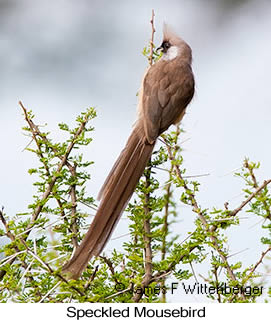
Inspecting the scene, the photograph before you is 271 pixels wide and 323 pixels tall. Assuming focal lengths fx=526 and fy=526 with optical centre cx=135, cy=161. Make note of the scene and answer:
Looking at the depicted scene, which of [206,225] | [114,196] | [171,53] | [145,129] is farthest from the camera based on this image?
[171,53]

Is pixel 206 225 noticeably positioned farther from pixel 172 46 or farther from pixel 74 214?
pixel 172 46

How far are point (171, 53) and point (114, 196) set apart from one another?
1.16 m

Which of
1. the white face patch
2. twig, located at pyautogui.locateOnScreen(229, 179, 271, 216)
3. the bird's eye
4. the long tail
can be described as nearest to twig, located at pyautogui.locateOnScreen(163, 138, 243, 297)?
twig, located at pyautogui.locateOnScreen(229, 179, 271, 216)

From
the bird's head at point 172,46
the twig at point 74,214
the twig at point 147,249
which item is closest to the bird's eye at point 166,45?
the bird's head at point 172,46

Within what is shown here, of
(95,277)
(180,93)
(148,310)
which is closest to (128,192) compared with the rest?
(95,277)

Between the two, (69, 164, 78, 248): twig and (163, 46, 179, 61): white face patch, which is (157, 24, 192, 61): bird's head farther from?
(69, 164, 78, 248): twig

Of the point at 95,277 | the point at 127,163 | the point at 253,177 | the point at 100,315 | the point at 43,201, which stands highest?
the point at 127,163

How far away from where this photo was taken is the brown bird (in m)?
1.56

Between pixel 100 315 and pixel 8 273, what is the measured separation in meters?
0.25

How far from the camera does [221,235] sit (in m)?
1.45

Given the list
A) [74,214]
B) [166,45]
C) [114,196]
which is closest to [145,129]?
[114,196]

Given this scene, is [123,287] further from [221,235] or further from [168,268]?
[221,235]

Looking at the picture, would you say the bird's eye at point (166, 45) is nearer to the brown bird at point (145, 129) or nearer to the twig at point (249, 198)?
the brown bird at point (145, 129)

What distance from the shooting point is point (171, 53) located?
2.71m
